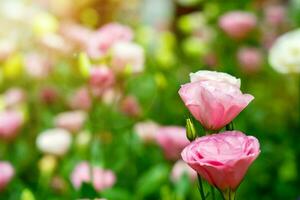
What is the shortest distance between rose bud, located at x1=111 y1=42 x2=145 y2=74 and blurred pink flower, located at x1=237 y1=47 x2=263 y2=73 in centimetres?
77

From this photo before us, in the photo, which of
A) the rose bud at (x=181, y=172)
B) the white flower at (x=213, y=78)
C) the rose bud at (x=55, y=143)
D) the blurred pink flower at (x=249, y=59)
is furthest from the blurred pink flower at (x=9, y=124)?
the white flower at (x=213, y=78)

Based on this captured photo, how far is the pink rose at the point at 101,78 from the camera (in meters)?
1.36

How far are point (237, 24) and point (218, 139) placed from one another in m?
1.44

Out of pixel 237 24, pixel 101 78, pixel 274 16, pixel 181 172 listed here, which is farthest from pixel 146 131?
pixel 274 16

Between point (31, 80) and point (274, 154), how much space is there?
37.0 inches

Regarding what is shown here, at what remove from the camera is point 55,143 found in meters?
1.69

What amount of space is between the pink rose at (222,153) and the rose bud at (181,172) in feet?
2.32

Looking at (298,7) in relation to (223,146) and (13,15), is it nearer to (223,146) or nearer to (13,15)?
(13,15)

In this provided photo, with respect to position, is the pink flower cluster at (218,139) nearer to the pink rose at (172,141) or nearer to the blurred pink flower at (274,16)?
the pink rose at (172,141)

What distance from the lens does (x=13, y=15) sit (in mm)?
2594

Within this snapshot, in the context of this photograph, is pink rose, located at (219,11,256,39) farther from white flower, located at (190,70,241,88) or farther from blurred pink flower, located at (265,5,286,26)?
white flower, located at (190,70,241,88)

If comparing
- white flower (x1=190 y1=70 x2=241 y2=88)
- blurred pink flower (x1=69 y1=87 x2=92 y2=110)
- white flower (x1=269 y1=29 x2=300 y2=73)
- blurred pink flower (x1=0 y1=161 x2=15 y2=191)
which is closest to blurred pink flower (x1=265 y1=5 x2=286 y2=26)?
white flower (x1=269 y1=29 x2=300 y2=73)

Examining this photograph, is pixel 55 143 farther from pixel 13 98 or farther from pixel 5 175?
pixel 13 98

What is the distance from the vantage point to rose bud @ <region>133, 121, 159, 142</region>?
5.79ft
